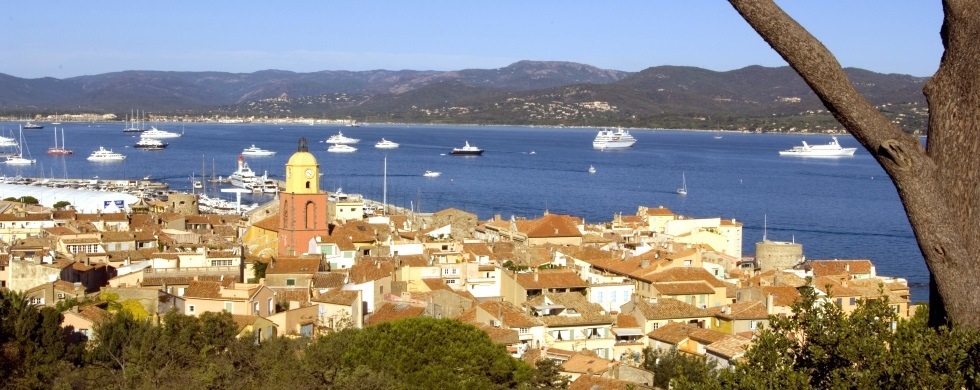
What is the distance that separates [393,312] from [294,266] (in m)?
3.16

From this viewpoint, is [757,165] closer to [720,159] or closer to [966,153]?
[720,159]

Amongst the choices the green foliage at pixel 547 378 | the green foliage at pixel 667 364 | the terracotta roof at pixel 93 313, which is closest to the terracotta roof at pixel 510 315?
the green foliage at pixel 667 364

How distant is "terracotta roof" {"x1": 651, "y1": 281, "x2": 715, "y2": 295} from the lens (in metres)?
15.2

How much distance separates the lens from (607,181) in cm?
5781

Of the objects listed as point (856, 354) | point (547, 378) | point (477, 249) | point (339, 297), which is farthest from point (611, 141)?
point (856, 354)

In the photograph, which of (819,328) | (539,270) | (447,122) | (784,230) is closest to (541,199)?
(784,230)

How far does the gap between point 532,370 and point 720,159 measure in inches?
2849

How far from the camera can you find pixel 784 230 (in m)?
35.5

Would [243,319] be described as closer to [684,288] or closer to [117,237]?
[684,288]

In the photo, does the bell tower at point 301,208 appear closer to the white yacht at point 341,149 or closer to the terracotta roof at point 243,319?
the terracotta roof at point 243,319

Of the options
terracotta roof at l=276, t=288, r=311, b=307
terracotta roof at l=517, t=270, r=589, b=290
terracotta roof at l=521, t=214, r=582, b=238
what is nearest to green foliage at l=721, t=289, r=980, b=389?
terracotta roof at l=276, t=288, r=311, b=307

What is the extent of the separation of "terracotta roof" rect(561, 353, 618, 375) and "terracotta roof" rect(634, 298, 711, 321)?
2059 mm

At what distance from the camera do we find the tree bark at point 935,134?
201 cm

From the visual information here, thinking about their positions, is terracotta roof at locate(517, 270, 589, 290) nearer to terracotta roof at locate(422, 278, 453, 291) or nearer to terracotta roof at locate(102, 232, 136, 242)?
terracotta roof at locate(422, 278, 453, 291)
